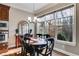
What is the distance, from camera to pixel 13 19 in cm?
189

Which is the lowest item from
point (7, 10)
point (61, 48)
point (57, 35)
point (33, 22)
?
point (61, 48)

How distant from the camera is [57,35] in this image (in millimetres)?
1938

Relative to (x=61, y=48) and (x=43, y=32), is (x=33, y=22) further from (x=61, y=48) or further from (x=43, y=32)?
(x=61, y=48)

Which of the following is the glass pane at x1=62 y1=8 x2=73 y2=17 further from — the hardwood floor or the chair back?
the hardwood floor

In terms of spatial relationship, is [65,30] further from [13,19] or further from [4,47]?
[4,47]

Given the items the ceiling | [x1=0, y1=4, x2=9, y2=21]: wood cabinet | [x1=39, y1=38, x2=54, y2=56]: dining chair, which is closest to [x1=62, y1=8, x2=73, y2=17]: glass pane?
the ceiling

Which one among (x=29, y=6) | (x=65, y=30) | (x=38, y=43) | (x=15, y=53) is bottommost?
(x=15, y=53)

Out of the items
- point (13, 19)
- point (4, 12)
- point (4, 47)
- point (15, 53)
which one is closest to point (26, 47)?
point (15, 53)

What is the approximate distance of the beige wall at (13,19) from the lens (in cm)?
188

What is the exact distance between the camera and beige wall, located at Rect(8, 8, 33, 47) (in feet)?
6.17

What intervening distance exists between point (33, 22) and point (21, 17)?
203 millimetres

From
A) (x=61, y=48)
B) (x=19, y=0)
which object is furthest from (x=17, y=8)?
(x=61, y=48)

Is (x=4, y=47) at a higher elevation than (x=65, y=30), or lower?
lower

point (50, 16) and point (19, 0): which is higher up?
point (19, 0)
